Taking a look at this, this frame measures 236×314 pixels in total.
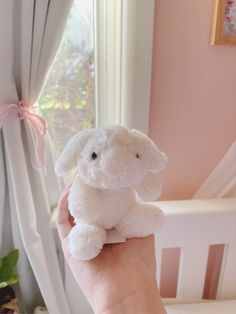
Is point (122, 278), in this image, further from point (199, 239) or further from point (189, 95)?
point (189, 95)

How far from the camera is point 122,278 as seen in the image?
616mm

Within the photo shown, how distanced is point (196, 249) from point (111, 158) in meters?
0.70

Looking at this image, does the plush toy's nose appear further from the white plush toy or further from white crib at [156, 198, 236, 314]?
white crib at [156, 198, 236, 314]

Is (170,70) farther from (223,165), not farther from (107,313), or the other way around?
(107,313)

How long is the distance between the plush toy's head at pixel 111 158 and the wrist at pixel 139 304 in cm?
27

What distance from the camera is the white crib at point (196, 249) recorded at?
97cm

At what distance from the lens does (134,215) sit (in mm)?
606

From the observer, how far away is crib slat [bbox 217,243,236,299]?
3.43ft

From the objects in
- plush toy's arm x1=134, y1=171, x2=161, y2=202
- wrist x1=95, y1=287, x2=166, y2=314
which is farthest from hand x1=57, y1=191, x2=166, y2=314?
plush toy's arm x1=134, y1=171, x2=161, y2=202

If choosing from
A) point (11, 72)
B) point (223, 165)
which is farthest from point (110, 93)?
point (223, 165)

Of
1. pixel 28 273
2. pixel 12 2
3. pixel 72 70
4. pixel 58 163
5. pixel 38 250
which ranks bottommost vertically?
pixel 28 273

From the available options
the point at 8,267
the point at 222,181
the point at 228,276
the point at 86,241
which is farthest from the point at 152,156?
the point at 228,276

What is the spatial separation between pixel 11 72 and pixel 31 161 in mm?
A: 284

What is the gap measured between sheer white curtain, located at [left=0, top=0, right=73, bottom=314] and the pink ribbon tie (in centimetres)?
1
